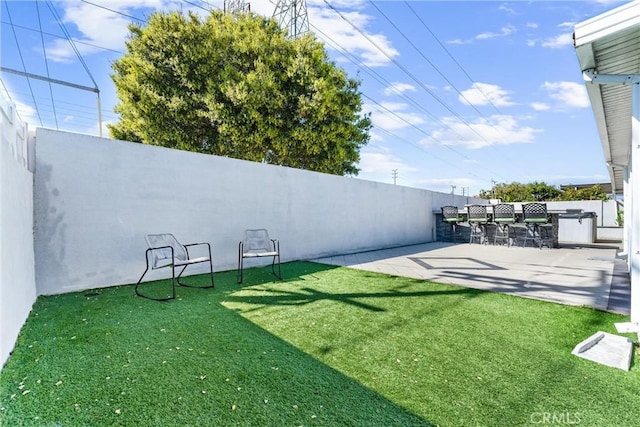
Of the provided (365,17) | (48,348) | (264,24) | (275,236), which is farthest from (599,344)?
(264,24)

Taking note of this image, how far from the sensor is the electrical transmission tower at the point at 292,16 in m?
12.3

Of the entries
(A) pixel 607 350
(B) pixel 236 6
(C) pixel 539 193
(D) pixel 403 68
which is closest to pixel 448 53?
(D) pixel 403 68

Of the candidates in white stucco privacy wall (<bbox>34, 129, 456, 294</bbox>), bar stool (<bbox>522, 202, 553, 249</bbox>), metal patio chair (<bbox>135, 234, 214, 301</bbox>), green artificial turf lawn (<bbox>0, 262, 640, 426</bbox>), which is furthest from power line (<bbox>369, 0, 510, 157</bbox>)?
green artificial turf lawn (<bbox>0, 262, 640, 426</bbox>)

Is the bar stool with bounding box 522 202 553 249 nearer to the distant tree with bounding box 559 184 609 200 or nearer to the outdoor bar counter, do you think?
the outdoor bar counter

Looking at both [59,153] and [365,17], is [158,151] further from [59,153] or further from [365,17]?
[365,17]

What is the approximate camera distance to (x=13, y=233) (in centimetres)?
263

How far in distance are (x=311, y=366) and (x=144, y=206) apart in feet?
12.9

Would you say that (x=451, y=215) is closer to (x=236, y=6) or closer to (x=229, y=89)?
(x=229, y=89)

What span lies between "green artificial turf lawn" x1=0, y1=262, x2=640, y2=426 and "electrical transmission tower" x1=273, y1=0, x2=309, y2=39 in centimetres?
1184

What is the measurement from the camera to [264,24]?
11617mm

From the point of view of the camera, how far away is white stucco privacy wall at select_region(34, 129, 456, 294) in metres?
4.08

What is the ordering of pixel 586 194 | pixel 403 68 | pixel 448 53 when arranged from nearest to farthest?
pixel 403 68, pixel 448 53, pixel 586 194

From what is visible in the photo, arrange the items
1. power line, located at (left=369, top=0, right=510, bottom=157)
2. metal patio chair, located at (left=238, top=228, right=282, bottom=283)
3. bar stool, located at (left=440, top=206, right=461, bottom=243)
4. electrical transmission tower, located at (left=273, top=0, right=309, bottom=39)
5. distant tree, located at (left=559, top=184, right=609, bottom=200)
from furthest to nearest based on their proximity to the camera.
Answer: distant tree, located at (left=559, top=184, right=609, bottom=200), electrical transmission tower, located at (left=273, top=0, right=309, bottom=39), power line, located at (left=369, top=0, right=510, bottom=157), bar stool, located at (left=440, top=206, right=461, bottom=243), metal patio chair, located at (left=238, top=228, right=282, bottom=283)

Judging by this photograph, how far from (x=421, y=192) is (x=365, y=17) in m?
6.53
